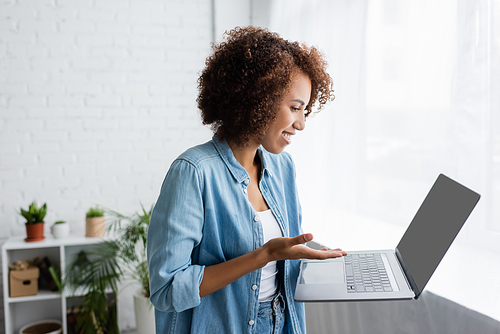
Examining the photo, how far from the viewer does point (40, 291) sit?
2463 millimetres

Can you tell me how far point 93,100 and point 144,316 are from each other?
1434 mm

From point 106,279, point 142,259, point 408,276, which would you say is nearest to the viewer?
point 408,276

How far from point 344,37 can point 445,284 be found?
4.17 ft

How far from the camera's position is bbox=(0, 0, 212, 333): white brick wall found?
255 centimetres

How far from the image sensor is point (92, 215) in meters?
2.54

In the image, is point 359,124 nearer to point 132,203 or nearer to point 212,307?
point 212,307

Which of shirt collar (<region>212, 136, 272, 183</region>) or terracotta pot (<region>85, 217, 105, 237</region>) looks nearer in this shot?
shirt collar (<region>212, 136, 272, 183</region>)

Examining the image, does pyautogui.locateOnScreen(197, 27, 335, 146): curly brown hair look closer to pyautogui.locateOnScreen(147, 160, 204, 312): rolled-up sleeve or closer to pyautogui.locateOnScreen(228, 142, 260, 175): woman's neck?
pyautogui.locateOnScreen(228, 142, 260, 175): woman's neck

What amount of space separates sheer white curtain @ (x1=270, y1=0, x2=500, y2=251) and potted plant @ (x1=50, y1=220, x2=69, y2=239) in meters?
1.48

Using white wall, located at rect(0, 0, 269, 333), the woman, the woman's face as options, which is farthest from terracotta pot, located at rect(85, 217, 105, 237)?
the woman's face

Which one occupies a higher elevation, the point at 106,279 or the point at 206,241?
the point at 206,241

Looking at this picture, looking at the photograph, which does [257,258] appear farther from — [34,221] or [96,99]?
[96,99]

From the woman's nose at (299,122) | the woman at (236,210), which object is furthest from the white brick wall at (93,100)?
the woman's nose at (299,122)

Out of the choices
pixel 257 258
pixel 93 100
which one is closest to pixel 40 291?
pixel 93 100
